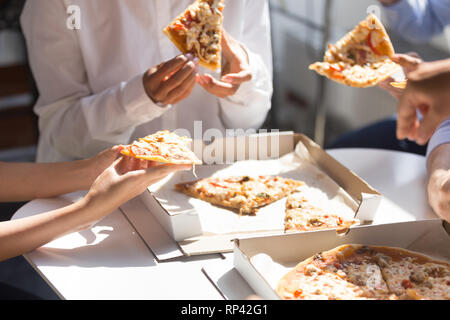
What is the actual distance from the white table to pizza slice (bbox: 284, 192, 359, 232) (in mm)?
185

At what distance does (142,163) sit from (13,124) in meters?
2.69

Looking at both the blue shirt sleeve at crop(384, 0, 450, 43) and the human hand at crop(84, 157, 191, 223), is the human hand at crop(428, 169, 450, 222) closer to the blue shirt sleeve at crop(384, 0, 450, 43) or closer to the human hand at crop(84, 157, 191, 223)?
the human hand at crop(84, 157, 191, 223)

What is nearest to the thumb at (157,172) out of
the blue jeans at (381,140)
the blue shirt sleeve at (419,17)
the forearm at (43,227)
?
the forearm at (43,227)

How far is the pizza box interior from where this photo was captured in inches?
46.3

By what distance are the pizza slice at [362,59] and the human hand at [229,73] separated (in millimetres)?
227

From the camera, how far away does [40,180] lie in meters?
1.34

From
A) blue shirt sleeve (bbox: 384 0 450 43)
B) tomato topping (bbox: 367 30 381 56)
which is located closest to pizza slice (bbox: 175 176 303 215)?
tomato topping (bbox: 367 30 381 56)

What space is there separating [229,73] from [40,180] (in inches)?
28.1

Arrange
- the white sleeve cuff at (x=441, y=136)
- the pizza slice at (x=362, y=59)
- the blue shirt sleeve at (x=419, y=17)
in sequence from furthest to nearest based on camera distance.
Answer: the blue shirt sleeve at (x=419, y=17), the pizza slice at (x=362, y=59), the white sleeve cuff at (x=441, y=136)

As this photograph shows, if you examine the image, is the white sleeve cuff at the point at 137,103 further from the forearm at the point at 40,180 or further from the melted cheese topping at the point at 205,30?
the forearm at the point at 40,180

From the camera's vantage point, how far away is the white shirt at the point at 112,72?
5.45 feet

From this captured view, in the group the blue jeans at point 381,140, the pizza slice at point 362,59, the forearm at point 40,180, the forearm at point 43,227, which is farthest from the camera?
the blue jeans at point 381,140

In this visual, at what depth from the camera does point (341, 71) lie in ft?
5.61
